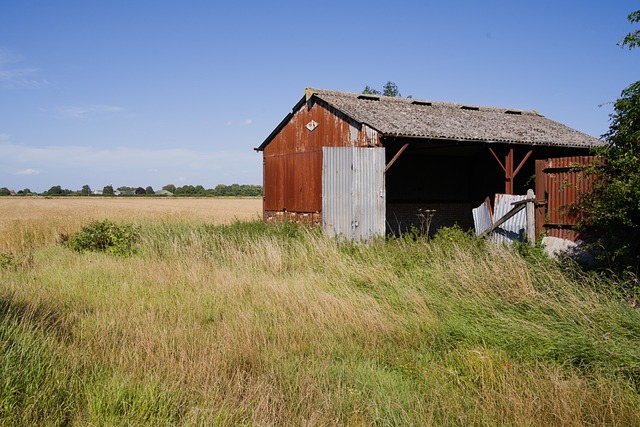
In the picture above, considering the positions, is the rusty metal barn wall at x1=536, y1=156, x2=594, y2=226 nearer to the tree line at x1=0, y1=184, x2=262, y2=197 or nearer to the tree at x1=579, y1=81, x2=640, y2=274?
the tree at x1=579, y1=81, x2=640, y2=274

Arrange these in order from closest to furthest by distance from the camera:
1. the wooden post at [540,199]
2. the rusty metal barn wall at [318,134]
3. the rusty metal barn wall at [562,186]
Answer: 1. the rusty metal barn wall at [562,186]
2. the wooden post at [540,199]
3. the rusty metal barn wall at [318,134]

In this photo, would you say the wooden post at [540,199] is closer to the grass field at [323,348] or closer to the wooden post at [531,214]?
the wooden post at [531,214]

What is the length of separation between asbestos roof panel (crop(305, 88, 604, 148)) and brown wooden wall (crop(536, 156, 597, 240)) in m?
4.38

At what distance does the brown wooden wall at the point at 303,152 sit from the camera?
1465cm

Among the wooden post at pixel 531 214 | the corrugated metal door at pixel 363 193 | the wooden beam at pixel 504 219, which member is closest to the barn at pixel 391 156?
the corrugated metal door at pixel 363 193

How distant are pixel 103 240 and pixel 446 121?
10378mm

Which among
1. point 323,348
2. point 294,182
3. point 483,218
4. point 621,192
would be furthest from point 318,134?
point 323,348

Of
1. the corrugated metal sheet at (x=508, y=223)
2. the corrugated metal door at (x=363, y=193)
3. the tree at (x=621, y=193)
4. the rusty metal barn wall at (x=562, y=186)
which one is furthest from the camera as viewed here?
the corrugated metal door at (x=363, y=193)

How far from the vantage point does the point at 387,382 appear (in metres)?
4.38

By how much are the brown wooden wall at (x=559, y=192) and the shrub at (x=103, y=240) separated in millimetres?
8834

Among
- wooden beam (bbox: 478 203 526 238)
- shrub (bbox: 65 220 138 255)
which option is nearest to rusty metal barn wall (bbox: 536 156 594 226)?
wooden beam (bbox: 478 203 526 238)

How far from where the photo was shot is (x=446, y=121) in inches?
629

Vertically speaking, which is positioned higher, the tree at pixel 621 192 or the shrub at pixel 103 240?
the tree at pixel 621 192

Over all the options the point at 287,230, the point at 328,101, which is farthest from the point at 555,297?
the point at 328,101
